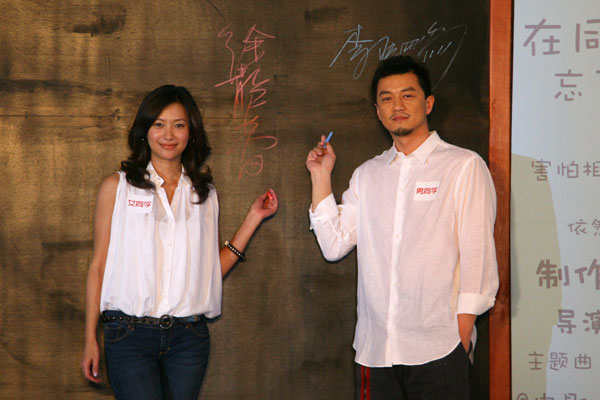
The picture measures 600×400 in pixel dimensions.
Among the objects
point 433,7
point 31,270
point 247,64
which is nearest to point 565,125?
point 433,7

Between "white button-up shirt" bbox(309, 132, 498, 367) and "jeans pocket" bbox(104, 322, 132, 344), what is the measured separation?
0.97 meters

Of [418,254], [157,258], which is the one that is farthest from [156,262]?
[418,254]

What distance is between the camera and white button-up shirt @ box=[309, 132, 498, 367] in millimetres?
2068

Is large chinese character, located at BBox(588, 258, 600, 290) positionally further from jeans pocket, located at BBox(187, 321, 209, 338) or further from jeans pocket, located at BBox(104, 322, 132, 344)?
jeans pocket, located at BBox(104, 322, 132, 344)

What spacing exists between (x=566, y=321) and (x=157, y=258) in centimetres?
199

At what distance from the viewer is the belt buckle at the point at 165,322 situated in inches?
84.6

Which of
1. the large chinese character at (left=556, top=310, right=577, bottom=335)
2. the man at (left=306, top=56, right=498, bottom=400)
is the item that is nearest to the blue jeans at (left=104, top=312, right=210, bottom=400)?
the man at (left=306, top=56, right=498, bottom=400)

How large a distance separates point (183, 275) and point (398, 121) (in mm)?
1137

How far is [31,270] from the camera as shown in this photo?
2.50 metres

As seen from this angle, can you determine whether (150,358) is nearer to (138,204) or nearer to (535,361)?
(138,204)

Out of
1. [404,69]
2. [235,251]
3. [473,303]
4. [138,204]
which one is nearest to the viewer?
[473,303]

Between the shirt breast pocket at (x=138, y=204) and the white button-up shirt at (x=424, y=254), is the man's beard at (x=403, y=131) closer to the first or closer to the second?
the white button-up shirt at (x=424, y=254)

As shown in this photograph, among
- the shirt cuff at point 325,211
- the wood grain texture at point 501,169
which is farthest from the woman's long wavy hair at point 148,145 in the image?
the wood grain texture at point 501,169

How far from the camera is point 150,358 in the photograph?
7.07 ft
